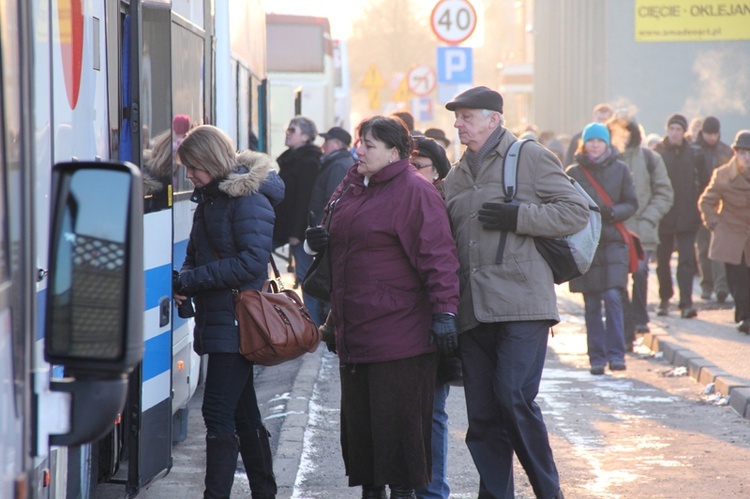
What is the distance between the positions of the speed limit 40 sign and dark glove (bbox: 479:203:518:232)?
13.2 metres

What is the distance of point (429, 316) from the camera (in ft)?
16.9

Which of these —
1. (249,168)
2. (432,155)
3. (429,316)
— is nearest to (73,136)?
(249,168)

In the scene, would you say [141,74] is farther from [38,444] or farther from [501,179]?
[38,444]

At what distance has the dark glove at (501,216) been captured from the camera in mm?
5172

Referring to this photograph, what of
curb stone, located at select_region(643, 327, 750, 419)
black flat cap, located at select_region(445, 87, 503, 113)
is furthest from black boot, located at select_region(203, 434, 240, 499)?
curb stone, located at select_region(643, 327, 750, 419)

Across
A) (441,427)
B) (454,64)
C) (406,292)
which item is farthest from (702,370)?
(454,64)

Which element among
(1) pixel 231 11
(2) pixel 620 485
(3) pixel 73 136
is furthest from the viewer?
(1) pixel 231 11

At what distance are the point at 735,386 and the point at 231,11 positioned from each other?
4136 mm

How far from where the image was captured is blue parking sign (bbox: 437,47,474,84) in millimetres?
19156

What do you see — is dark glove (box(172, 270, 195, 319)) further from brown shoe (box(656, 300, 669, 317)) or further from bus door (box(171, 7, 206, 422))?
brown shoe (box(656, 300, 669, 317))

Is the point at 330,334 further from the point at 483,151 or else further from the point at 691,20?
the point at 691,20

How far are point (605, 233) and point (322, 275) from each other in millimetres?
4609

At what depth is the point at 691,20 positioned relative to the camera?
25.9m

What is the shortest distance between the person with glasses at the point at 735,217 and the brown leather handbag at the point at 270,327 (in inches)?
266
